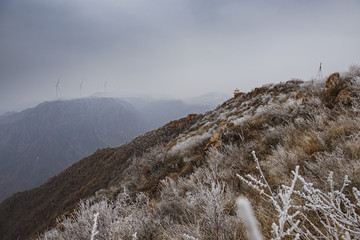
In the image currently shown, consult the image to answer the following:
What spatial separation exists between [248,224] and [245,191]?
202cm

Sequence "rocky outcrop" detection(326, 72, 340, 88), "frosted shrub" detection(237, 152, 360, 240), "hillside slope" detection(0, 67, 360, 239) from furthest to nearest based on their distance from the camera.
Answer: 1. "rocky outcrop" detection(326, 72, 340, 88)
2. "hillside slope" detection(0, 67, 360, 239)
3. "frosted shrub" detection(237, 152, 360, 240)

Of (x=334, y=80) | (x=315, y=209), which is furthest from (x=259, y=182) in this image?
(x=334, y=80)

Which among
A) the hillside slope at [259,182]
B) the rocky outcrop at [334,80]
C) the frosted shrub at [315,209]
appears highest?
the rocky outcrop at [334,80]

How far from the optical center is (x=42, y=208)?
33.0m

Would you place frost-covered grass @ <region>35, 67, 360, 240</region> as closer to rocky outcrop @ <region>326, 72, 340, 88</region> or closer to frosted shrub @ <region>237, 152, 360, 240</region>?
frosted shrub @ <region>237, 152, 360, 240</region>

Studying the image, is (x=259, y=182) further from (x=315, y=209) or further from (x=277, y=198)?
(x=277, y=198)

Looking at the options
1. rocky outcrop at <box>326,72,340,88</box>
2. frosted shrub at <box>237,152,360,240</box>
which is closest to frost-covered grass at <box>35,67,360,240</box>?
frosted shrub at <box>237,152,360,240</box>

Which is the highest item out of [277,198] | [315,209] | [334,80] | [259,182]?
[334,80]

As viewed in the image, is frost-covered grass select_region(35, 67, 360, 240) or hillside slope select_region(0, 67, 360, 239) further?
hillside slope select_region(0, 67, 360, 239)

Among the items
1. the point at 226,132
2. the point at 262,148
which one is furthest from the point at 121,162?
the point at 262,148

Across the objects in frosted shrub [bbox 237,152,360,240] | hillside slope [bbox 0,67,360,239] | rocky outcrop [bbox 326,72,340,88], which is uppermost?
rocky outcrop [bbox 326,72,340,88]

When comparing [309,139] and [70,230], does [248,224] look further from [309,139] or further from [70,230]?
[70,230]

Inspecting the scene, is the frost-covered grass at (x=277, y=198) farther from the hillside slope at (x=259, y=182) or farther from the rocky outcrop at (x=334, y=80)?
the rocky outcrop at (x=334, y=80)

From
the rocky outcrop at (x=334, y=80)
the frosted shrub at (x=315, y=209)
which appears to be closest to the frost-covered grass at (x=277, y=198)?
the frosted shrub at (x=315, y=209)
